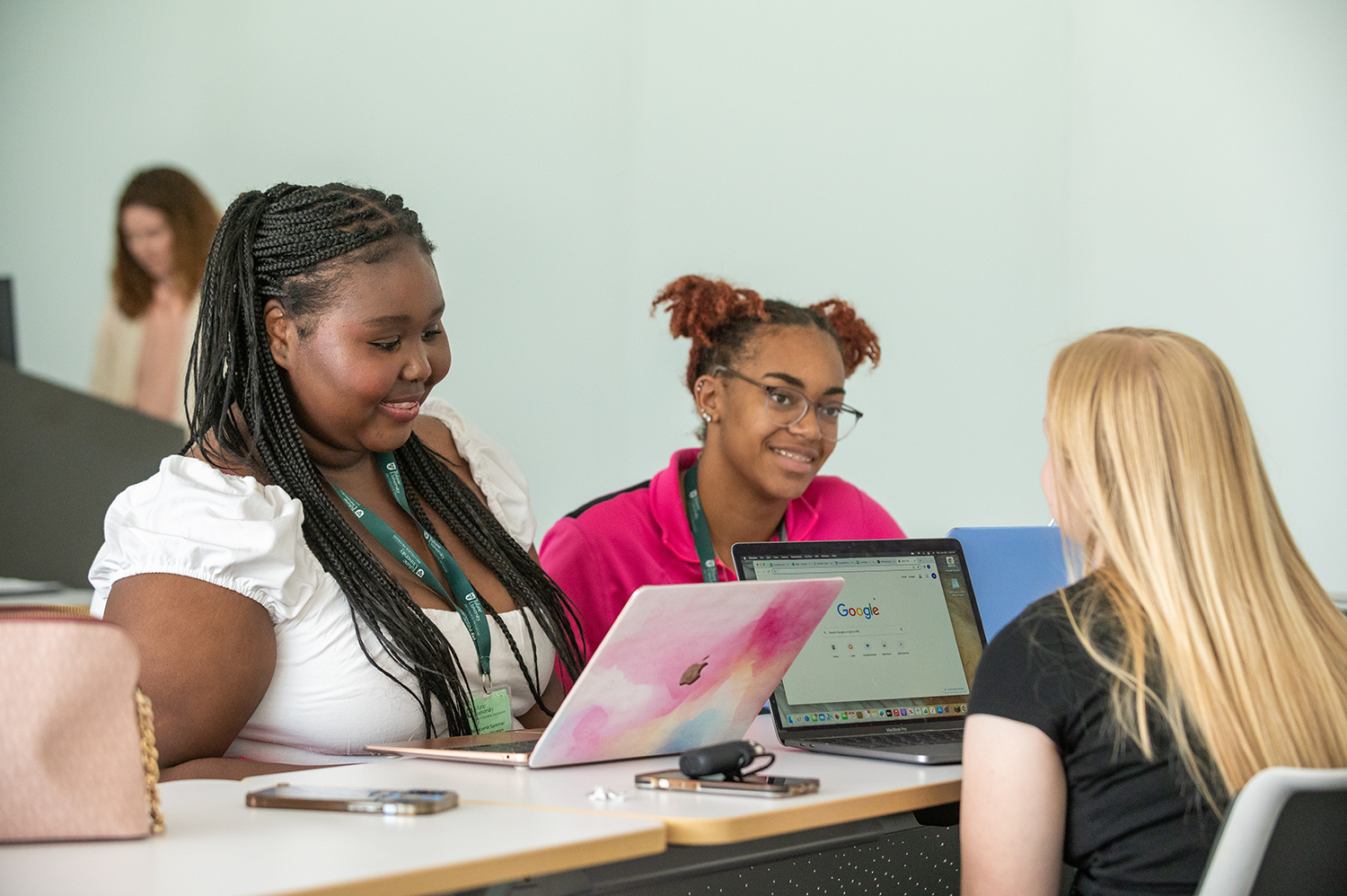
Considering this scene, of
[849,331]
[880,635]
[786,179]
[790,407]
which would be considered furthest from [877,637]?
[786,179]

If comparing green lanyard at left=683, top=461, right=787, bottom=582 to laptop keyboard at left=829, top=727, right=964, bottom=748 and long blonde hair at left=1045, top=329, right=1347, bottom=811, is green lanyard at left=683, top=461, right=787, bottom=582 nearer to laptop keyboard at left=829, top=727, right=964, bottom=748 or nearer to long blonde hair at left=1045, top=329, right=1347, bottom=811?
laptop keyboard at left=829, top=727, right=964, bottom=748

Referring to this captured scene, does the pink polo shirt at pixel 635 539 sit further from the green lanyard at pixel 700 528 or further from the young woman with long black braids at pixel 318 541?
the young woman with long black braids at pixel 318 541

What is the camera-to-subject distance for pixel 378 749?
4.94 ft

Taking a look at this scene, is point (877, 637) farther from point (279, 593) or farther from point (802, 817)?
point (279, 593)

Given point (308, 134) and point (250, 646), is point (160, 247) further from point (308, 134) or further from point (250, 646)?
point (250, 646)

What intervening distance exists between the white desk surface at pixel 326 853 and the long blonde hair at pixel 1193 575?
0.51 meters

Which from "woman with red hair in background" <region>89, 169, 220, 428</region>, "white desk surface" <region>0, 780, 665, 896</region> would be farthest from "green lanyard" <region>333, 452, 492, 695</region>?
"woman with red hair in background" <region>89, 169, 220, 428</region>

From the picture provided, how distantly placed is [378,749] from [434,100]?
363 cm

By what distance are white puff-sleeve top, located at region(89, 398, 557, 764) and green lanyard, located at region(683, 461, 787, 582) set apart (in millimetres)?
846

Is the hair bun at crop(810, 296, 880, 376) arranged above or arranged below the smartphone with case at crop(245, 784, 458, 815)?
above

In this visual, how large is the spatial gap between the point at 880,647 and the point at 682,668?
1.47ft

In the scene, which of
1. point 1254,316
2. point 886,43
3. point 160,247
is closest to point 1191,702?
point 1254,316

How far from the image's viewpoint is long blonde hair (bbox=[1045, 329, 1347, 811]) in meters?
1.13

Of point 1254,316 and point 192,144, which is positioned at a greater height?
point 192,144
